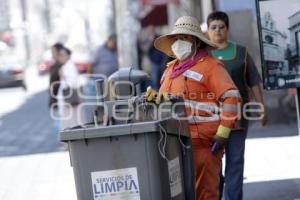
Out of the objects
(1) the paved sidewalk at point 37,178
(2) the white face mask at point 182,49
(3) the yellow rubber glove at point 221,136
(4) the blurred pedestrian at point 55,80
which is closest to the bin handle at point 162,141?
(3) the yellow rubber glove at point 221,136

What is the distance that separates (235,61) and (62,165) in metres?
5.09

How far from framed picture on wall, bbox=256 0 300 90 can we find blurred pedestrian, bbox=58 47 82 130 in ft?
17.5

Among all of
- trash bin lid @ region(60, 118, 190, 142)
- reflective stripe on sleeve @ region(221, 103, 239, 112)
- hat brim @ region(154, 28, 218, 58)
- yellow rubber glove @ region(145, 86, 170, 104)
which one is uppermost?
hat brim @ region(154, 28, 218, 58)

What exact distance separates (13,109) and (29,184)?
14.7 meters

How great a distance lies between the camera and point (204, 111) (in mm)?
6801

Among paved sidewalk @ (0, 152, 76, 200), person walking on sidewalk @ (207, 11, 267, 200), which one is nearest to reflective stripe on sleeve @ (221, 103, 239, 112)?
person walking on sidewalk @ (207, 11, 267, 200)

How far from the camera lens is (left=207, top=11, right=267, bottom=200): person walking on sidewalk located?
25.2 feet

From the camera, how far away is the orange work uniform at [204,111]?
6.76 metres

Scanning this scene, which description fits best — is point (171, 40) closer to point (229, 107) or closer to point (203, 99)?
point (203, 99)

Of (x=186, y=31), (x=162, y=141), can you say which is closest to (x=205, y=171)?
(x=162, y=141)

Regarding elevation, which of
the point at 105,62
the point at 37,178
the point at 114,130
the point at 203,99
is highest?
the point at 105,62

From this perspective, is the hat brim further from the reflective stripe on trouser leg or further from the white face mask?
the reflective stripe on trouser leg

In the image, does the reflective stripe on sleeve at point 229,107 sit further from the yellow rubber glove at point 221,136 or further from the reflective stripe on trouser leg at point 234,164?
the reflective stripe on trouser leg at point 234,164

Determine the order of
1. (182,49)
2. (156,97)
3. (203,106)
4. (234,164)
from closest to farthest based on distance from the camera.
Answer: (156,97) → (203,106) → (182,49) → (234,164)
